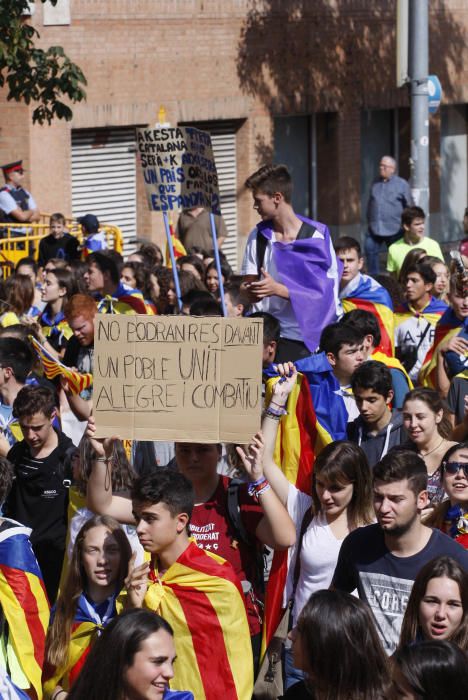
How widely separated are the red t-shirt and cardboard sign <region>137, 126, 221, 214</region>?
4.75m

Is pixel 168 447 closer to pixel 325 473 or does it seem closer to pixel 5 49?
pixel 325 473

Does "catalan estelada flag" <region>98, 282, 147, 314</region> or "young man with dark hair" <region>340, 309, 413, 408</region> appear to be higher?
"catalan estelada flag" <region>98, 282, 147, 314</region>

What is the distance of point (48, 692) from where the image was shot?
5.41 metres

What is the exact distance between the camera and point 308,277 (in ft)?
25.9

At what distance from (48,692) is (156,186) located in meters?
6.23

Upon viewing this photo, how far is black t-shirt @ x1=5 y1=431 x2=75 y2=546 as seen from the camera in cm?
703

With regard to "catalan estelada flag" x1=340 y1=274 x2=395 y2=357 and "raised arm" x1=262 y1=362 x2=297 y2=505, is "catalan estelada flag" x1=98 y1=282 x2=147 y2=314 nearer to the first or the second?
"catalan estelada flag" x1=340 y1=274 x2=395 y2=357

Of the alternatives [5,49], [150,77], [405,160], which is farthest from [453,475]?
[405,160]

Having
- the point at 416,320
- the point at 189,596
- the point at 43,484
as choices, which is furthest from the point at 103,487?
the point at 416,320

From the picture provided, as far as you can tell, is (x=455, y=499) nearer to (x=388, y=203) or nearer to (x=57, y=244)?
(x=57, y=244)

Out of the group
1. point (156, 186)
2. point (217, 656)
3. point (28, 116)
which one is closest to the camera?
point (217, 656)

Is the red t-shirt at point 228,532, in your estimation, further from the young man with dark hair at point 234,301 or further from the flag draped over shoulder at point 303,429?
the young man with dark hair at point 234,301

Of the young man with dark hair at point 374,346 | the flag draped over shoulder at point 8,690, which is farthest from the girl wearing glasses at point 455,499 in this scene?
the flag draped over shoulder at point 8,690

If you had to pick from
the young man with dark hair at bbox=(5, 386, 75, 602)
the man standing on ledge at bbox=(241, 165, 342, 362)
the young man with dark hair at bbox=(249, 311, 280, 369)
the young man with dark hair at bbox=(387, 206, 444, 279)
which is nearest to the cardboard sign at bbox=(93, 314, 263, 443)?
the young man with dark hair at bbox=(5, 386, 75, 602)
